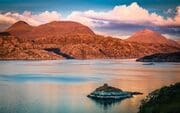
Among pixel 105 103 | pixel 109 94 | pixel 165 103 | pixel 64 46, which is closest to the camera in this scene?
pixel 165 103

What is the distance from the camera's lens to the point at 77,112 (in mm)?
13039

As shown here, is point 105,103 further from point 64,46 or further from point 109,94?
point 64,46

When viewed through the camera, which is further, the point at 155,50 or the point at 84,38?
the point at 84,38

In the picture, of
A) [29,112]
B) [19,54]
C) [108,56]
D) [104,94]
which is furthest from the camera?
[108,56]

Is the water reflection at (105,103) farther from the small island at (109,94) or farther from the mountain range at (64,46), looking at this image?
the mountain range at (64,46)

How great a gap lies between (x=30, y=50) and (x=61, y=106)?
29975 millimetres

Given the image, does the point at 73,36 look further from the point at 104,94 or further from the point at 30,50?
the point at 104,94

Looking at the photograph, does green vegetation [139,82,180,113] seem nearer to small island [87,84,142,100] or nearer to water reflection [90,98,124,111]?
water reflection [90,98,124,111]

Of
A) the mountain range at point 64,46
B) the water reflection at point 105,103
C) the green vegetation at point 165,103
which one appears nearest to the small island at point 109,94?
the water reflection at point 105,103

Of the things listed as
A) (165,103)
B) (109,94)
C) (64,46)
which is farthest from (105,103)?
(64,46)

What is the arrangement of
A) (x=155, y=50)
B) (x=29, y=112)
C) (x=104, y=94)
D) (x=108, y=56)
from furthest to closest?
(x=108, y=56)
(x=155, y=50)
(x=104, y=94)
(x=29, y=112)

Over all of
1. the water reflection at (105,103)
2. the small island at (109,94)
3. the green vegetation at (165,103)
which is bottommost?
the water reflection at (105,103)

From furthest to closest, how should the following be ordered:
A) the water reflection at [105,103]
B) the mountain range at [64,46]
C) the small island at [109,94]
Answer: the mountain range at [64,46] → the small island at [109,94] → the water reflection at [105,103]

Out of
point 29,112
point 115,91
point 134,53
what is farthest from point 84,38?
point 29,112
